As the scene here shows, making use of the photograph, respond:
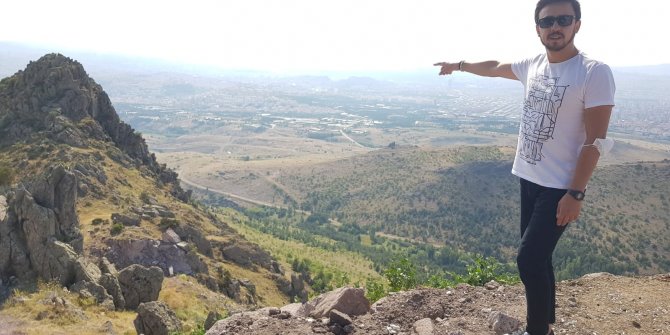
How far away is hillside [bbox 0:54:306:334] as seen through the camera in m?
15.6

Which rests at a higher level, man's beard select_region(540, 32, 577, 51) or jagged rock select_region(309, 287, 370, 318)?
man's beard select_region(540, 32, 577, 51)

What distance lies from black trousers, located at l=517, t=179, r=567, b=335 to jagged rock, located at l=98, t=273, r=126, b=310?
14678 mm

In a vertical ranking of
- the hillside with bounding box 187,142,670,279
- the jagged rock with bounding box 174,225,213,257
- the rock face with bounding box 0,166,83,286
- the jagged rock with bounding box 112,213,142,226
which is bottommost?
the hillside with bounding box 187,142,670,279

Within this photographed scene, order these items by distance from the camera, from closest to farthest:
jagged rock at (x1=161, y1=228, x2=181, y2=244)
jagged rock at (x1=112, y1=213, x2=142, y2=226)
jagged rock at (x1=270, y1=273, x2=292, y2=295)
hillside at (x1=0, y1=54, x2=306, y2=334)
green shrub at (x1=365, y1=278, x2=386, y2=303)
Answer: green shrub at (x1=365, y1=278, x2=386, y2=303)
hillside at (x1=0, y1=54, x2=306, y2=334)
jagged rock at (x1=161, y1=228, x2=181, y2=244)
jagged rock at (x1=112, y1=213, x2=142, y2=226)
jagged rock at (x1=270, y1=273, x2=292, y2=295)

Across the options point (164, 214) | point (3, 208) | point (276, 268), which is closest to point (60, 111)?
point (164, 214)

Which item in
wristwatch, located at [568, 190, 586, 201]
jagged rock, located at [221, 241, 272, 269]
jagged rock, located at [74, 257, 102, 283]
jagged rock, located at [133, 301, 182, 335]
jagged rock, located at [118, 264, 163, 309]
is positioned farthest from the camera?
jagged rock, located at [221, 241, 272, 269]

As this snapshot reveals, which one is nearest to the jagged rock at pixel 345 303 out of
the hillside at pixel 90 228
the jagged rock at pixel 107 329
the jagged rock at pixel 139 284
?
the hillside at pixel 90 228

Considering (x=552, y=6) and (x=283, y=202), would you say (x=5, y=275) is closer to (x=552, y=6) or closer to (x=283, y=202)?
(x=552, y=6)

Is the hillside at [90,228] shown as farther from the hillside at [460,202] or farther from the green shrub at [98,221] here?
the hillside at [460,202]

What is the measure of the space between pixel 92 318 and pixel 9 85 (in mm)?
40397

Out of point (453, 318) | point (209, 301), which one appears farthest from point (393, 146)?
point (453, 318)

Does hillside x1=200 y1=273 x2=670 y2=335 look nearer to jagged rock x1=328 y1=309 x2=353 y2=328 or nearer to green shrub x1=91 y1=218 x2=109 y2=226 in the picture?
jagged rock x1=328 y1=309 x2=353 y2=328

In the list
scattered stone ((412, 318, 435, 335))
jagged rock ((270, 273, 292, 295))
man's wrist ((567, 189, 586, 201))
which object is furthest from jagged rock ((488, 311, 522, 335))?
jagged rock ((270, 273, 292, 295))

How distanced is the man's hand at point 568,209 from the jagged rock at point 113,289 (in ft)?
50.5
